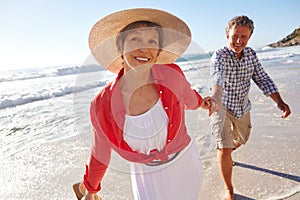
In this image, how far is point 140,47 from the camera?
1575mm

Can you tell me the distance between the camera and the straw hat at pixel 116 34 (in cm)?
171

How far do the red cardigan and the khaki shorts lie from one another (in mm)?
1052

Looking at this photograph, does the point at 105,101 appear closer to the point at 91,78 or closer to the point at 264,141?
the point at 91,78

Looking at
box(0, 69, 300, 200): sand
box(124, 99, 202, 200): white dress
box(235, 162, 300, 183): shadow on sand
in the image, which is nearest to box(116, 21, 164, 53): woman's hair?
box(124, 99, 202, 200): white dress

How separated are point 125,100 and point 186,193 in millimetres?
656

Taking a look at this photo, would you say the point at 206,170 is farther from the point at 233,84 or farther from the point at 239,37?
the point at 239,37

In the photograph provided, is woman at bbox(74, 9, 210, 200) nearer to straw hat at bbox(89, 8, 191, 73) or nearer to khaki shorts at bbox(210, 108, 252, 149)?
straw hat at bbox(89, 8, 191, 73)

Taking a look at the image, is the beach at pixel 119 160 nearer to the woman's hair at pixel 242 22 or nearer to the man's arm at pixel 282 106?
the man's arm at pixel 282 106

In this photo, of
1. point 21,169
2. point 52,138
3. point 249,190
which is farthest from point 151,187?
point 52,138

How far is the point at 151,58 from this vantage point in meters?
1.63

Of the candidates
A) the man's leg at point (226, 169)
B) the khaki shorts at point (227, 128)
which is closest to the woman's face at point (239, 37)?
the khaki shorts at point (227, 128)

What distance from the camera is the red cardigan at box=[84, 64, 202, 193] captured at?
60.4 inches

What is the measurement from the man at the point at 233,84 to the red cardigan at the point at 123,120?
0.93 metres

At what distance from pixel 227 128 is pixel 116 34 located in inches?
58.8
